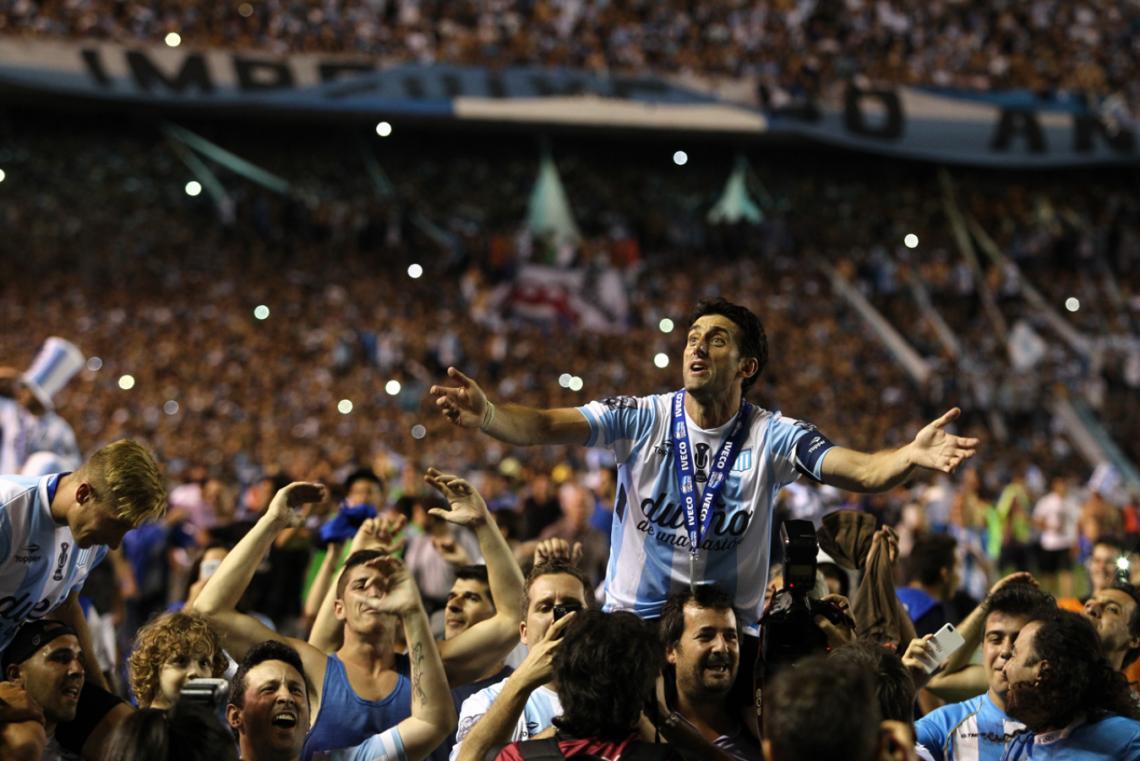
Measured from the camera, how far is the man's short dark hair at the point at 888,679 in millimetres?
4156

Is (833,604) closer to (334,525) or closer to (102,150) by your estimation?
(334,525)

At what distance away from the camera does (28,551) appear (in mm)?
4781

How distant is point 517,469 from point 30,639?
1096 cm

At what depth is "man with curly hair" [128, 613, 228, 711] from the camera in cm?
468

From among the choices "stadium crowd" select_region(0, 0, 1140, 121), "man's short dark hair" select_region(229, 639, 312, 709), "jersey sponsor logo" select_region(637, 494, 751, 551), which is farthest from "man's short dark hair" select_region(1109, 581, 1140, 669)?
"stadium crowd" select_region(0, 0, 1140, 121)

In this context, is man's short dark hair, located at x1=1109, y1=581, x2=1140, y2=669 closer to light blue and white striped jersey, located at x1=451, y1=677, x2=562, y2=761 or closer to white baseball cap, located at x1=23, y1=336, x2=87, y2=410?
light blue and white striped jersey, located at x1=451, y1=677, x2=562, y2=761

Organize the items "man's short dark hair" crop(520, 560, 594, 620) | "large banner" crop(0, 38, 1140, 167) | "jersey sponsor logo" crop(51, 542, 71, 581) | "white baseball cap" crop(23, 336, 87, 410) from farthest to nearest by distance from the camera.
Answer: "large banner" crop(0, 38, 1140, 167), "white baseball cap" crop(23, 336, 87, 410), "man's short dark hair" crop(520, 560, 594, 620), "jersey sponsor logo" crop(51, 542, 71, 581)

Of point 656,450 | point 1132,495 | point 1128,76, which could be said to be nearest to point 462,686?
point 656,450

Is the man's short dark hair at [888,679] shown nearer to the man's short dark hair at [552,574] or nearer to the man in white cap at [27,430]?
the man's short dark hair at [552,574]

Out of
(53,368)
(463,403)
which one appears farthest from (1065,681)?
(53,368)

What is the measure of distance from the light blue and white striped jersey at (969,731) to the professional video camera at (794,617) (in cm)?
53

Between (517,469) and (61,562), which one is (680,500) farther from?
(517,469)

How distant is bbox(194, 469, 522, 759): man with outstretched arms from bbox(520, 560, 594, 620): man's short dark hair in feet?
0.32

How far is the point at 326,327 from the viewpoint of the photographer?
24672 millimetres
